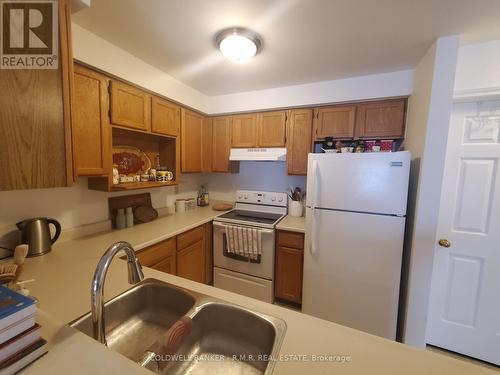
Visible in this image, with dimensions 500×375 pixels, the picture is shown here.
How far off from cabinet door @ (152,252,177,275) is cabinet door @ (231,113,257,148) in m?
1.43

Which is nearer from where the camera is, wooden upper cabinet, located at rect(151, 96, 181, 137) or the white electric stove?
wooden upper cabinet, located at rect(151, 96, 181, 137)

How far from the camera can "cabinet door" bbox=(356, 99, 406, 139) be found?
1.93m

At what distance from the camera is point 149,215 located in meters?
2.14

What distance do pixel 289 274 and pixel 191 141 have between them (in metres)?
1.80

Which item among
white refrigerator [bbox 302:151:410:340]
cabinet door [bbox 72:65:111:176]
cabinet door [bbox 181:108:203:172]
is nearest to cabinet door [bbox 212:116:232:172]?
cabinet door [bbox 181:108:203:172]

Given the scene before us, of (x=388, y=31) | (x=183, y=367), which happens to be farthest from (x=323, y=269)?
(x=388, y=31)

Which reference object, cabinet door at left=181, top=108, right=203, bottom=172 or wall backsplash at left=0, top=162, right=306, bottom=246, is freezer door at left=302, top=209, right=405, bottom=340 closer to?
wall backsplash at left=0, top=162, right=306, bottom=246

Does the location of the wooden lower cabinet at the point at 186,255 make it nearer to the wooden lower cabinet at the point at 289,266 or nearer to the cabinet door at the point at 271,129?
the wooden lower cabinet at the point at 289,266

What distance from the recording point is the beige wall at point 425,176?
1.40 m

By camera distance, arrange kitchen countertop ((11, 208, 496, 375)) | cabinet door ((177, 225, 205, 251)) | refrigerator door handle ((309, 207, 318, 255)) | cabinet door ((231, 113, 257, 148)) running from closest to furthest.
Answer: kitchen countertop ((11, 208, 496, 375)) < refrigerator door handle ((309, 207, 318, 255)) < cabinet door ((177, 225, 205, 251)) < cabinet door ((231, 113, 257, 148))

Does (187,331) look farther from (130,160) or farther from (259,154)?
(259,154)

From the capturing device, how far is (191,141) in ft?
8.03

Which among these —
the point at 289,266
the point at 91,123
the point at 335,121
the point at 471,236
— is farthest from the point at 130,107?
the point at 471,236

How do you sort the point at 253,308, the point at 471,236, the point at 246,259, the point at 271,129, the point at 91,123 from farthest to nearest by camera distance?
the point at 271,129 → the point at 246,259 → the point at 471,236 → the point at 91,123 → the point at 253,308
